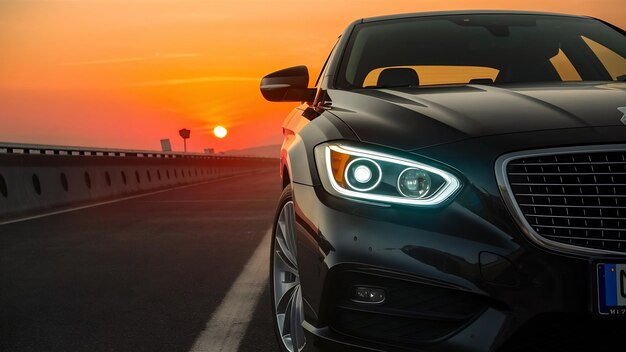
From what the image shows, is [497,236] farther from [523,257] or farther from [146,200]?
[146,200]

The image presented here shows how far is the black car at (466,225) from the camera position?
9.62 feet

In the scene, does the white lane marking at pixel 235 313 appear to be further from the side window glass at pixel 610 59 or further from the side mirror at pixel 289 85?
the side window glass at pixel 610 59

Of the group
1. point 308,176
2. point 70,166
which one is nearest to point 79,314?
point 308,176

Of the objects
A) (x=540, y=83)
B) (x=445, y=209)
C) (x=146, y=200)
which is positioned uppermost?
(x=540, y=83)

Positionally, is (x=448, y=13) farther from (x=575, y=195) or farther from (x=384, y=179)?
(x=575, y=195)

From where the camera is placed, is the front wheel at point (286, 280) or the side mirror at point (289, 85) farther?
the side mirror at point (289, 85)

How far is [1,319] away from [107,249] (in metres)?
3.35

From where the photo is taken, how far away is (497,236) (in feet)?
9.84

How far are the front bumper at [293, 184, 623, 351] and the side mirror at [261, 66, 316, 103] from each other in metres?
1.95

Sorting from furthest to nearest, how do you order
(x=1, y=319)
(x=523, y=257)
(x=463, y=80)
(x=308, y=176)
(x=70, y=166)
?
1. (x=70, y=166)
2. (x=1, y=319)
3. (x=463, y=80)
4. (x=308, y=176)
5. (x=523, y=257)

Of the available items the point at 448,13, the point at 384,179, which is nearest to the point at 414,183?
the point at 384,179

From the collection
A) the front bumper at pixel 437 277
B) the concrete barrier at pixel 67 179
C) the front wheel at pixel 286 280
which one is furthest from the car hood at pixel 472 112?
the concrete barrier at pixel 67 179

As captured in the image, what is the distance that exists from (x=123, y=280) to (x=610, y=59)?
392 centimetres

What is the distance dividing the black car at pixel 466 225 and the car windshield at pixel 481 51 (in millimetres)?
1329
